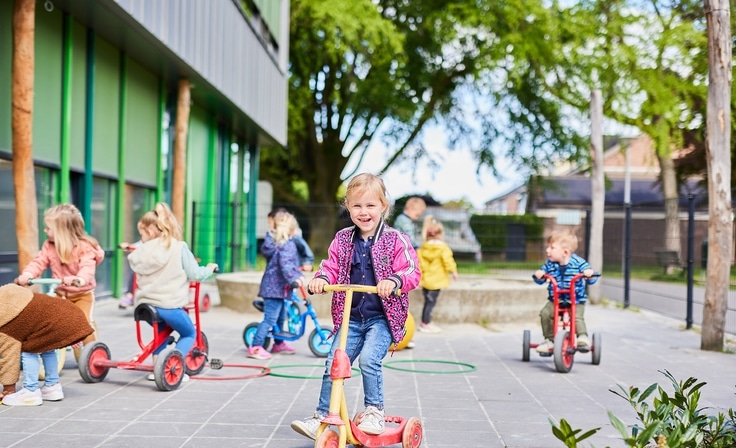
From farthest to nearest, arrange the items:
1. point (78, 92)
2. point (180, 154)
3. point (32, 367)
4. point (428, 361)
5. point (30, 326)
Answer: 1. point (180, 154)
2. point (78, 92)
3. point (428, 361)
4. point (32, 367)
5. point (30, 326)

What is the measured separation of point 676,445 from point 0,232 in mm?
8623

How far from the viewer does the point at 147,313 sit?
7109 millimetres

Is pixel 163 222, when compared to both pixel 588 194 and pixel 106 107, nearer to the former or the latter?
pixel 106 107

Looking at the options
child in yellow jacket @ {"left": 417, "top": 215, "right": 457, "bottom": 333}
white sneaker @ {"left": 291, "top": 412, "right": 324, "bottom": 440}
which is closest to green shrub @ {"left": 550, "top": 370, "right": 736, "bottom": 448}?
white sneaker @ {"left": 291, "top": 412, "right": 324, "bottom": 440}

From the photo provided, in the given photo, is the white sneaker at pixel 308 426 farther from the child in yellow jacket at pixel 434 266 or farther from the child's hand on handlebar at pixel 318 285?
the child in yellow jacket at pixel 434 266

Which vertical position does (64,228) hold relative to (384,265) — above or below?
above

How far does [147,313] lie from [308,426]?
264 centimetres

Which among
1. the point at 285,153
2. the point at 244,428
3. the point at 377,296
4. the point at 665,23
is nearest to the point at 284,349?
the point at 244,428

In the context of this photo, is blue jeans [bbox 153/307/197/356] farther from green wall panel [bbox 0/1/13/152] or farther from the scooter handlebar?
green wall panel [bbox 0/1/13/152]

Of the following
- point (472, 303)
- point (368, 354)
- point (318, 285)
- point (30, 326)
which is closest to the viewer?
point (318, 285)

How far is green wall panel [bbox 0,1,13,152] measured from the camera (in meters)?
10.3

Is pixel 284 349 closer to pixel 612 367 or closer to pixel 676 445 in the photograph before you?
pixel 612 367

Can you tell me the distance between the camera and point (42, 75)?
38.4ft

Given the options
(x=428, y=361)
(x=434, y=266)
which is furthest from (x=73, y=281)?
(x=434, y=266)
